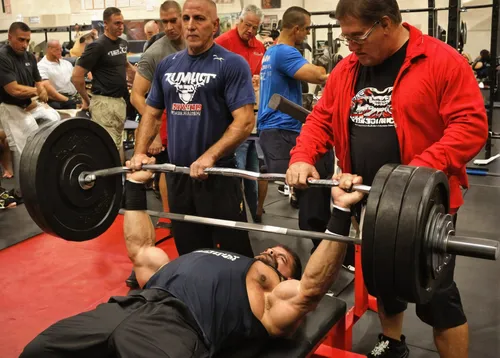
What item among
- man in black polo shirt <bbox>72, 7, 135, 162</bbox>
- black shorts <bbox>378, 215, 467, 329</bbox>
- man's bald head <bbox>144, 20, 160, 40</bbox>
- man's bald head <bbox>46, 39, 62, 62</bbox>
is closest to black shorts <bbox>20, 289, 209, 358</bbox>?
black shorts <bbox>378, 215, 467, 329</bbox>

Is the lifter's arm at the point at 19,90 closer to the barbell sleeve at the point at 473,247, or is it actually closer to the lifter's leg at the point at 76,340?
the lifter's leg at the point at 76,340

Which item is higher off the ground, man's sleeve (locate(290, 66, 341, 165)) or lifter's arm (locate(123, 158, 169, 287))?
man's sleeve (locate(290, 66, 341, 165))

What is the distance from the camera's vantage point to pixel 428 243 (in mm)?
1201

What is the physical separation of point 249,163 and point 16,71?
2.15m

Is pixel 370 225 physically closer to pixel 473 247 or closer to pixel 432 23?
pixel 473 247

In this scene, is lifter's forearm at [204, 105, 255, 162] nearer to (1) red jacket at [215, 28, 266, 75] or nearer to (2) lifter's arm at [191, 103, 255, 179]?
(2) lifter's arm at [191, 103, 255, 179]

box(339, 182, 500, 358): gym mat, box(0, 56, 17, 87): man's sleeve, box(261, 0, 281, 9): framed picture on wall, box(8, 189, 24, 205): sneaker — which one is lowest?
box(339, 182, 500, 358): gym mat

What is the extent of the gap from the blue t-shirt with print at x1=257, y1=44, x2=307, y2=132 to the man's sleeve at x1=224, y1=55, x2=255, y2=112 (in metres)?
0.68

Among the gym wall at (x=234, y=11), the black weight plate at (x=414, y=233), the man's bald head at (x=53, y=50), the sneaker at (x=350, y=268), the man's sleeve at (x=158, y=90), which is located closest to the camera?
the black weight plate at (x=414, y=233)

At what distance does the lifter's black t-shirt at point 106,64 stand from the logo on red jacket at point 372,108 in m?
2.95

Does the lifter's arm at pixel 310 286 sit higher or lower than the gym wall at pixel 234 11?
lower

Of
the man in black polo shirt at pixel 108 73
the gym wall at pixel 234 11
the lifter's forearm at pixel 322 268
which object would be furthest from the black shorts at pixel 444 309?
the gym wall at pixel 234 11

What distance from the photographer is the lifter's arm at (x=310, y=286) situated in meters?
1.48

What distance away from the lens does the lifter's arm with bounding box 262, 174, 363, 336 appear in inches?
58.4
